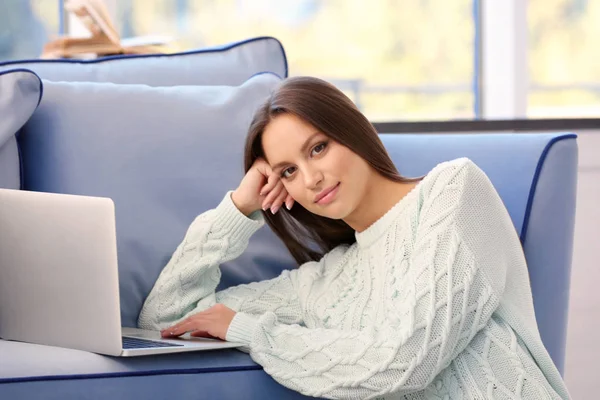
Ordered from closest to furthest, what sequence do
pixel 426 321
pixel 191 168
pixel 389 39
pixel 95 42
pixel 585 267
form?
pixel 426 321
pixel 191 168
pixel 95 42
pixel 585 267
pixel 389 39

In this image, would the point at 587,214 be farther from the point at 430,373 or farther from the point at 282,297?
the point at 430,373

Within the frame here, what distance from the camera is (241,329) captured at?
1.39 m

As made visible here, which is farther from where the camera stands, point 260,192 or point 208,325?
point 260,192

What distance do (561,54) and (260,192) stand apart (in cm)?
Answer: 166

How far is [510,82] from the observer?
2832 millimetres

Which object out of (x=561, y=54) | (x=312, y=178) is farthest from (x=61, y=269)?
(x=561, y=54)

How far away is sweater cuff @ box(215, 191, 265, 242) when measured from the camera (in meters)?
1.64

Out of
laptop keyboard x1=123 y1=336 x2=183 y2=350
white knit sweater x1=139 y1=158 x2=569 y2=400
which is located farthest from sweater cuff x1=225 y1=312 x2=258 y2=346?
laptop keyboard x1=123 y1=336 x2=183 y2=350

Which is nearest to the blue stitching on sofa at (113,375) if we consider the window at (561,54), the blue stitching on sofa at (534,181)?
the blue stitching on sofa at (534,181)

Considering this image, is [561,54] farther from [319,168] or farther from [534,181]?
[319,168]

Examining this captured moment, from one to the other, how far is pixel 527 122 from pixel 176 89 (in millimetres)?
1267

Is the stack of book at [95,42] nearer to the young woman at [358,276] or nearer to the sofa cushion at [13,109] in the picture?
the sofa cushion at [13,109]

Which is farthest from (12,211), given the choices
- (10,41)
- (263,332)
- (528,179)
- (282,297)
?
(10,41)

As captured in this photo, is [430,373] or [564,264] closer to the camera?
[430,373]
